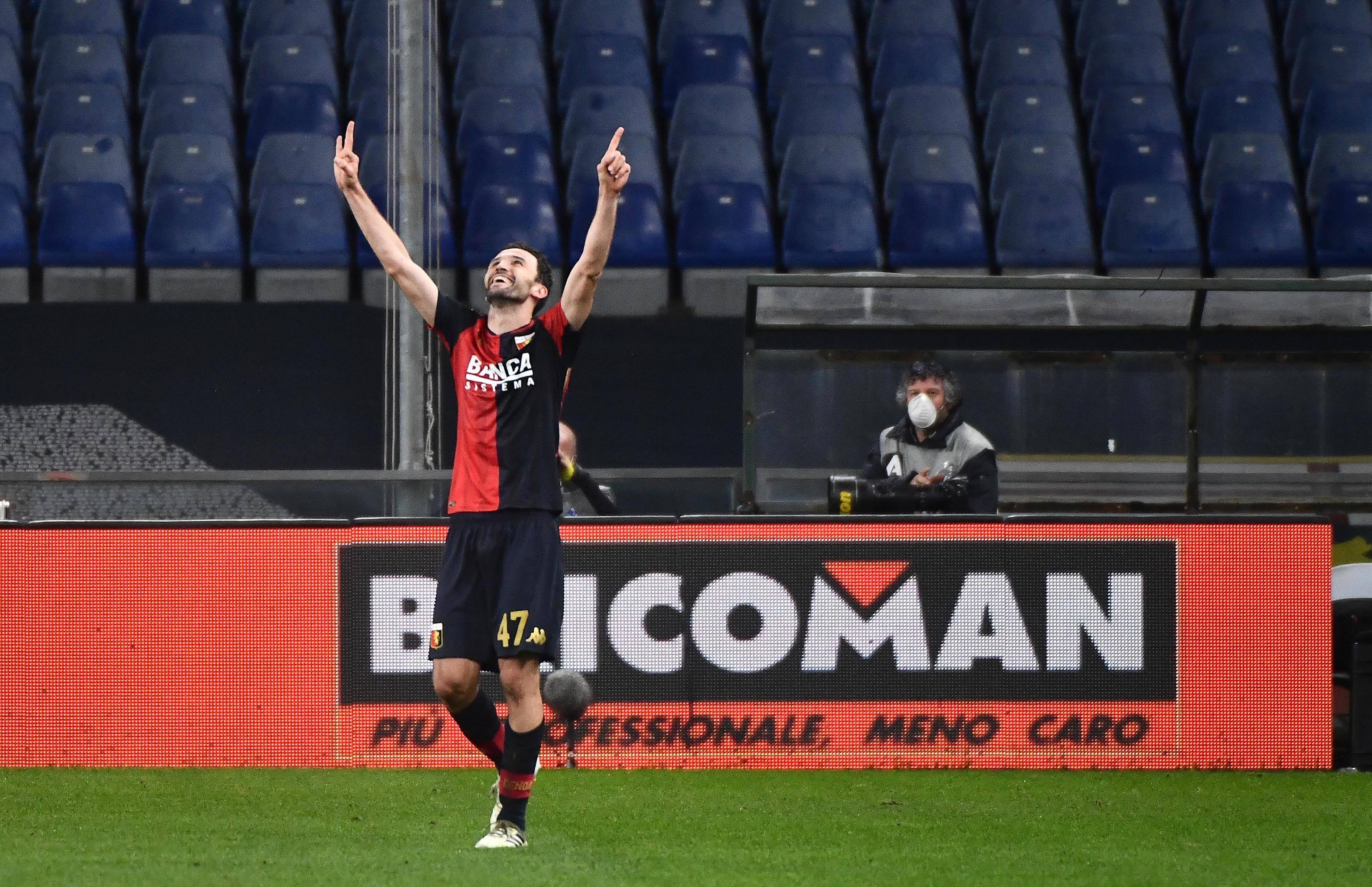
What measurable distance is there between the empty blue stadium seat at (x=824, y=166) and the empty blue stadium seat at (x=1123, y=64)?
2.35m

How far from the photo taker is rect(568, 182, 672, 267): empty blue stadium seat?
519 inches

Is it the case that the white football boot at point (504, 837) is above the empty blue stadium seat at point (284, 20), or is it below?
below

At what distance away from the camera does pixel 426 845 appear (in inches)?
191

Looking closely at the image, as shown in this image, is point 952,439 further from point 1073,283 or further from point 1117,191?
point 1117,191

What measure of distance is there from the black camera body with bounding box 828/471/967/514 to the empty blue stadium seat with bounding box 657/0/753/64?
8.21 m

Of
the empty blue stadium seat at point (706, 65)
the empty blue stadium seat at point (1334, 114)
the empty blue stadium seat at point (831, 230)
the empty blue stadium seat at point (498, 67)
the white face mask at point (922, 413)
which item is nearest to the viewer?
the white face mask at point (922, 413)

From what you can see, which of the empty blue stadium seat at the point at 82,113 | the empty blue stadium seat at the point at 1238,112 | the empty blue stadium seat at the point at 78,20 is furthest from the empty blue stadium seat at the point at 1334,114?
the empty blue stadium seat at the point at 78,20

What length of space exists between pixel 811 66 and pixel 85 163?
238 inches

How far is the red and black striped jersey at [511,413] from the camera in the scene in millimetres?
4992

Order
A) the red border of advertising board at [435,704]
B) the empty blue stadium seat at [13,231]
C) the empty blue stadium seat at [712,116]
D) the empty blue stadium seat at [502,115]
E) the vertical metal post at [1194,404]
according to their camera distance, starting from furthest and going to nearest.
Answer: the empty blue stadium seat at [712,116], the empty blue stadium seat at [502,115], the empty blue stadium seat at [13,231], the vertical metal post at [1194,404], the red border of advertising board at [435,704]

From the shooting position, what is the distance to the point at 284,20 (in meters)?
15.3

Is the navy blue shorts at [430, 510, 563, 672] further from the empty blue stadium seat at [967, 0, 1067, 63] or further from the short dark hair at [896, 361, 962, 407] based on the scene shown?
the empty blue stadium seat at [967, 0, 1067, 63]

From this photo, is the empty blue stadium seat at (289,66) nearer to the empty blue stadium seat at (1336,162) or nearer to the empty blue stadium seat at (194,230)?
the empty blue stadium seat at (194,230)

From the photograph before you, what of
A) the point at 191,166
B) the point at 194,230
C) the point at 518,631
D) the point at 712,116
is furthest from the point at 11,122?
the point at 518,631
